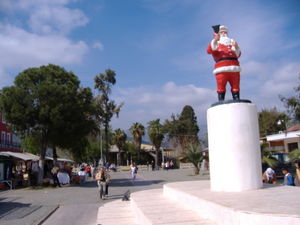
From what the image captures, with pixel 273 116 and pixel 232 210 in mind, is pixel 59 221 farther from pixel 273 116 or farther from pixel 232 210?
A: pixel 273 116

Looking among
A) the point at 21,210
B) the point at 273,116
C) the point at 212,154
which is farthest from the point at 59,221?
the point at 273,116

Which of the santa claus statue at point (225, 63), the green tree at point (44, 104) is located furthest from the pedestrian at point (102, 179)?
the santa claus statue at point (225, 63)

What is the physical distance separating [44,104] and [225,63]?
15.5 m

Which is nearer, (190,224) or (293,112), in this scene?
(190,224)

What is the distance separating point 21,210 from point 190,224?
31.0 feet

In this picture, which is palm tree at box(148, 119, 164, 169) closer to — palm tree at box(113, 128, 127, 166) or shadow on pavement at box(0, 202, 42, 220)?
palm tree at box(113, 128, 127, 166)

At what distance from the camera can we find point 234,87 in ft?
29.5

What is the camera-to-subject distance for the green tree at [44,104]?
71.1ft

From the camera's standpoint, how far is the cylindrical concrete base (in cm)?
800

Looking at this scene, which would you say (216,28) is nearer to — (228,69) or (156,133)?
(228,69)

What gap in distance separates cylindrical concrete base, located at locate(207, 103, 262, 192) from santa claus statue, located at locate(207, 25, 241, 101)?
0.84 m

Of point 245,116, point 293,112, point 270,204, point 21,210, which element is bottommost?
point 21,210

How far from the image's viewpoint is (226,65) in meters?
8.97

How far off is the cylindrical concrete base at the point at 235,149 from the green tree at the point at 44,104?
15333 mm
